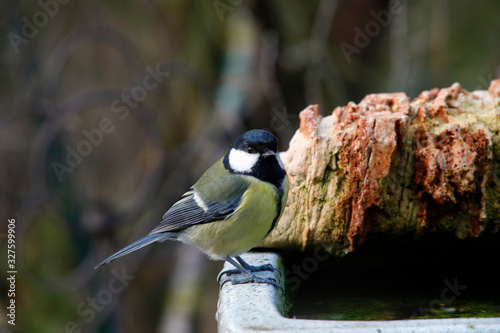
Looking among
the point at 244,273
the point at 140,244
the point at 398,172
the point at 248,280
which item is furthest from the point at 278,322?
the point at 140,244

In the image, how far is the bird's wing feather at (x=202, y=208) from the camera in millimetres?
2555

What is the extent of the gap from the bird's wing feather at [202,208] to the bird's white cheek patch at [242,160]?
77 mm

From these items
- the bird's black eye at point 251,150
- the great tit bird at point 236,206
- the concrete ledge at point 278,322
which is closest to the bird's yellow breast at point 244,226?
the great tit bird at point 236,206

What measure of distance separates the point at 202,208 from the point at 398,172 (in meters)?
0.91

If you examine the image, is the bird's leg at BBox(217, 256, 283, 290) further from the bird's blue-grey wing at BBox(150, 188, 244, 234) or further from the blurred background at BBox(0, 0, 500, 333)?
the blurred background at BBox(0, 0, 500, 333)

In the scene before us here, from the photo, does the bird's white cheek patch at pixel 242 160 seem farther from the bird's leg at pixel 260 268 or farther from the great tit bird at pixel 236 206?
the bird's leg at pixel 260 268

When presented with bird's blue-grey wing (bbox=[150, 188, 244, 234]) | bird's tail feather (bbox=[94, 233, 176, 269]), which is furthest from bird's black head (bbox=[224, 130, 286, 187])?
bird's tail feather (bbox=[94, 233, 176, 269])

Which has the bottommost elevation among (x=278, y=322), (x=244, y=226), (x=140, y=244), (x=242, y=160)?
(x=278, y=322)

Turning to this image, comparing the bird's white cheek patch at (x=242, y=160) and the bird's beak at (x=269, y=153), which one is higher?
the bird's beak at (x=269, y=153)

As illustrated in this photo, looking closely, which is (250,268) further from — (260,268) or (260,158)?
(260,158)

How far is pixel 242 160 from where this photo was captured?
2652 millimetres

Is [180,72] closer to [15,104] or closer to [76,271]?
[15,104]

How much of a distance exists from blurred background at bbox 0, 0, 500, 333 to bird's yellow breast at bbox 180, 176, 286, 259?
1874 millimetres

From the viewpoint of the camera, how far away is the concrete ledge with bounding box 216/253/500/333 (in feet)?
4.94
